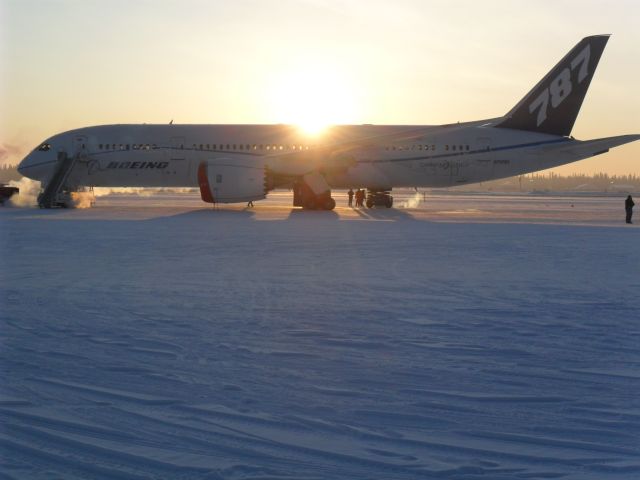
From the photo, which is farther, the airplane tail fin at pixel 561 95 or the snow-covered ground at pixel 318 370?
the airplane tail fin at pixel 561 95

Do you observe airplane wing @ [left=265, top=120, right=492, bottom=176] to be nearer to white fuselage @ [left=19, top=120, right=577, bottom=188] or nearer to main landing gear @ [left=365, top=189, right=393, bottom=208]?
white fuselage @ [left=19, top=120, right=577, bottom=188]

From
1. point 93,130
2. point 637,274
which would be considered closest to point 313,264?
point 637,274

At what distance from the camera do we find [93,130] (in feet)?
117

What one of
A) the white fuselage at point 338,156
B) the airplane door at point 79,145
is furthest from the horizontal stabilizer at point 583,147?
the airplane door at point 79,145

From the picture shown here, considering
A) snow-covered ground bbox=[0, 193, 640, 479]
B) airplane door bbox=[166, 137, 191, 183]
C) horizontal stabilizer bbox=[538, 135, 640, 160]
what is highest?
horizontal stabilizer bbox=[538, 135, 640, 160]

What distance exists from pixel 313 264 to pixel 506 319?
19.5 ft

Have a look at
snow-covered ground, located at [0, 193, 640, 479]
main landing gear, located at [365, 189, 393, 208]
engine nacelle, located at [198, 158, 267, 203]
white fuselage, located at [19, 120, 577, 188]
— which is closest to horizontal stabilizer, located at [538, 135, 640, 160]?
white fuselage, located at [19, 120, 577, 188]

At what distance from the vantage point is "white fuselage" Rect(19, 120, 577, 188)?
3397 cm

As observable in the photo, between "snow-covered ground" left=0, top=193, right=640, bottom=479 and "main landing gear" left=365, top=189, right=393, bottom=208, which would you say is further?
"main landing gear" left=365, top=189, right=393, bottom=208

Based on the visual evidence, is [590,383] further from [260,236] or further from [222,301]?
[260,236]

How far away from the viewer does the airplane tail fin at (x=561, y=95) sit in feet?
110

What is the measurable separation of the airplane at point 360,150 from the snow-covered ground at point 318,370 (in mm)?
19747

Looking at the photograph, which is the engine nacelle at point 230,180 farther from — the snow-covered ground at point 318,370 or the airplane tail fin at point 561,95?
the snow-covered ground at point 318,370

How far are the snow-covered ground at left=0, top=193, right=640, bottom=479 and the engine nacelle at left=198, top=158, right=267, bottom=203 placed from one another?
17648 millimetres
